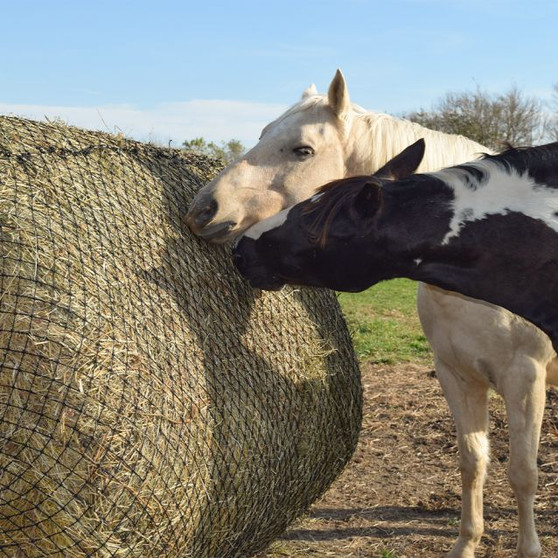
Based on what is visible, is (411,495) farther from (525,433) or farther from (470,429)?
(525,433)

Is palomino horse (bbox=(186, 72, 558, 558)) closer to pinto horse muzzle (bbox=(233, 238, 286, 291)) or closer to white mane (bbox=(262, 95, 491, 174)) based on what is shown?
white mane (bbox=(262, 95, 491, 174))

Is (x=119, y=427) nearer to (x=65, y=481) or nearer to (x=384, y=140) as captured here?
(x=65, y=481)

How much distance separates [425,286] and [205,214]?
132 centimetres

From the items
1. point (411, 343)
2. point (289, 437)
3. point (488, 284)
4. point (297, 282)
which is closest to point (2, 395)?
point (297, 282)

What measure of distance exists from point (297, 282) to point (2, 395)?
3.92 ft

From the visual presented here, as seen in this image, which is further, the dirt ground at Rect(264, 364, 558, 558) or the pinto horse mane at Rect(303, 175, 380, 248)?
the dirt ground at Rect(264, 364, 558, 558)

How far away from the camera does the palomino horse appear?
371cm

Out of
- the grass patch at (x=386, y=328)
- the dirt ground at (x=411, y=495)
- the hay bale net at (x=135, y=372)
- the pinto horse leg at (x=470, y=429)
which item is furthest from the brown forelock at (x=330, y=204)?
the grass patch at (x=386, y=328)

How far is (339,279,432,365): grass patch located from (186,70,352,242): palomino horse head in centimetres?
346

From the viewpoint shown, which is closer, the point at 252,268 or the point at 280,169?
the point at 252,268

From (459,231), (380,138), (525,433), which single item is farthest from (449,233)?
(525,433)

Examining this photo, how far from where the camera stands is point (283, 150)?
384cm

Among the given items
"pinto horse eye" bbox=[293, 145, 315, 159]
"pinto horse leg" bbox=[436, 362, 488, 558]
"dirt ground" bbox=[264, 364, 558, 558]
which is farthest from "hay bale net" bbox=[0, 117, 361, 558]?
"pinto horse leg" bbox=[436, 362, 488, 558]

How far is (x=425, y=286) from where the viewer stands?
4.14m
